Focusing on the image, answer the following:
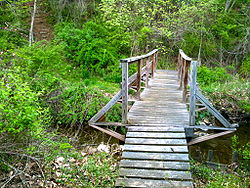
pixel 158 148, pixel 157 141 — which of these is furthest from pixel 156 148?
pixel 157 141

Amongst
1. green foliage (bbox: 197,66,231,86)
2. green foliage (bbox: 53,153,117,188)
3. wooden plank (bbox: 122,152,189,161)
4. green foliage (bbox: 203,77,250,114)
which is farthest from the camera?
green foliage (bbox: 197,66,231,86)

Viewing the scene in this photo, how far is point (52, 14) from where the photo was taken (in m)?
18.0

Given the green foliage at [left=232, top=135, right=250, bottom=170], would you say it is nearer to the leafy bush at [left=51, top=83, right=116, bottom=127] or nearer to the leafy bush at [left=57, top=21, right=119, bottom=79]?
the leafy bush at [left=51, top=83, right=116, bottom=127]

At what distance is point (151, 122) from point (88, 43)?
9.95 m

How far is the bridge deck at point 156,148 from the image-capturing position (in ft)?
12.6

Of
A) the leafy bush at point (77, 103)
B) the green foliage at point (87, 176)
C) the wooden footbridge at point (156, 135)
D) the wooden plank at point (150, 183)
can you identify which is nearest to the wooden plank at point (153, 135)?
the wooden footbridge at point (156, 135)

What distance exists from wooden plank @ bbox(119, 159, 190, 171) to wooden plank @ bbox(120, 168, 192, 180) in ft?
0.27

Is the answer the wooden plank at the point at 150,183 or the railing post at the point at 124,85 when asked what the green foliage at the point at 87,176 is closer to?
the wooden plank at the point at 150,183

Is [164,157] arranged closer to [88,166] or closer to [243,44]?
[88,166]

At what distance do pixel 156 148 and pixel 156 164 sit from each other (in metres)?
0.46

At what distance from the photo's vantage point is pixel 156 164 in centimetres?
417

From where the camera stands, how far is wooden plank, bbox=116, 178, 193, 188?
3697 millimetres

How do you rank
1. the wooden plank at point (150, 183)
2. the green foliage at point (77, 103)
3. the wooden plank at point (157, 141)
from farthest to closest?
the green foliage at point (77, 103) → the wooden plank at point (157, 141) → the wooden plank at point (150, 183)

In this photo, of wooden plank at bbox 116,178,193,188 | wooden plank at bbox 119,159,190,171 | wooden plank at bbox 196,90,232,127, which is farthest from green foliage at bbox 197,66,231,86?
wooden plank at bbox 116,178,193,188
